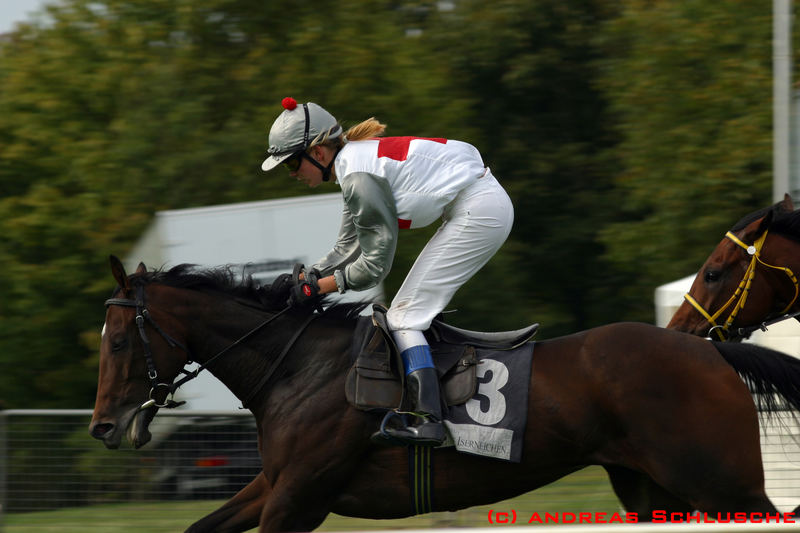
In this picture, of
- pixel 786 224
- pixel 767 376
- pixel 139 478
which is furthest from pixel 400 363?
pixel 139 478

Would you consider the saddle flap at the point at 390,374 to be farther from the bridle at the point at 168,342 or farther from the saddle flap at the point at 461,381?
the bridle at the point at 168,342

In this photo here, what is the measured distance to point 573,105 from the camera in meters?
19.3

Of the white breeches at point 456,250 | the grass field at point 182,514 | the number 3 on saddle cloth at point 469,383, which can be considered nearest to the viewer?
the number 3 on saddle cloth at point 469,383

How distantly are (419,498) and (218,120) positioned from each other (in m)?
10.5

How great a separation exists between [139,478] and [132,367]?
1966 millimetres

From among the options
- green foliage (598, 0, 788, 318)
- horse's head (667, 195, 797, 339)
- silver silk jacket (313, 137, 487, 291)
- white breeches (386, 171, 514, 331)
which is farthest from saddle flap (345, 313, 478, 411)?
green foliage (598, 0, 788, 318)

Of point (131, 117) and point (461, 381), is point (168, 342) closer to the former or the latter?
point (461, 381)

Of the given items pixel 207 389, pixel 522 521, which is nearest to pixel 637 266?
pixel 207 389

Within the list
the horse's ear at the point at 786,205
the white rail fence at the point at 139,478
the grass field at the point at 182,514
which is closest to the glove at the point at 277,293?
the white rail fence at the point at 139,478

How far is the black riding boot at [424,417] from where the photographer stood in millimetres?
4488

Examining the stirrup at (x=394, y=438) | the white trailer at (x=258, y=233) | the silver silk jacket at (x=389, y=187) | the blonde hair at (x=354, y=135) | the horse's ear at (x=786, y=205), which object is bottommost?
the white trailer at (x=258, y=233)

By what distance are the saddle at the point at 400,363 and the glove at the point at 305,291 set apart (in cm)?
31

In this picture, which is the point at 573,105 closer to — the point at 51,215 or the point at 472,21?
the point at 472,21

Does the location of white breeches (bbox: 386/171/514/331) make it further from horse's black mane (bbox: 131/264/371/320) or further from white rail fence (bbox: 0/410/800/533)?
white rail fence (bbox: 0/410/800/533)
